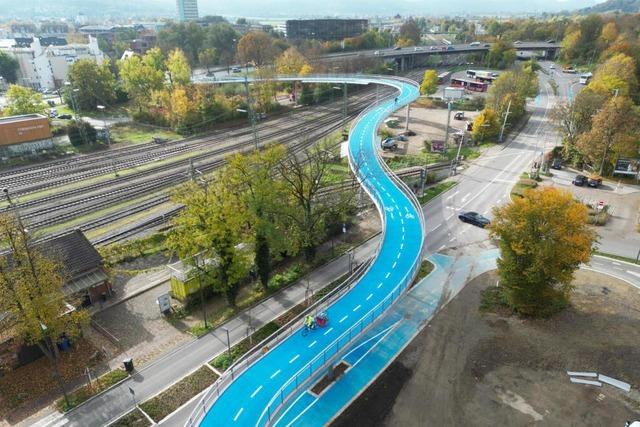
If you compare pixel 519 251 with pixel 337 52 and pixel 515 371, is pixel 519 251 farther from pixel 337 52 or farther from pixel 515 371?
pixel 337 52

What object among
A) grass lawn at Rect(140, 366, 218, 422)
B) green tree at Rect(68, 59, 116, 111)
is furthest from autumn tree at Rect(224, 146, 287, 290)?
green tree at Rect(68, 59, 116, 111)

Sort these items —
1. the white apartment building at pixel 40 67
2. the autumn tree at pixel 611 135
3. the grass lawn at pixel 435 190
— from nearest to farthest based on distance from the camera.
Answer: the grass lawn at pixel 435 190, the autumn tree at pixel 611 135, the white apartment building at pixel 40 67

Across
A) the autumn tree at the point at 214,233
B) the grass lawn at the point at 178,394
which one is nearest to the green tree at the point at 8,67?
the autumn tree at the point at 214,233

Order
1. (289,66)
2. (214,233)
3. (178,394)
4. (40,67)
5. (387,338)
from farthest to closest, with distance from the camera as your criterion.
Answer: (40,67)
(289,66)
(387,338)
(214,233)
(178,394)

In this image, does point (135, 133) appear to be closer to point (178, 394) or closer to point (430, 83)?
point (430, 83)

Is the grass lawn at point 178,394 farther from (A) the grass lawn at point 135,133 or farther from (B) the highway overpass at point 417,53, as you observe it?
(B) the highway overpass at point 417,53

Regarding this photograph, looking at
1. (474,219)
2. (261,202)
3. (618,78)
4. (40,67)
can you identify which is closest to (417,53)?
(618,78)
